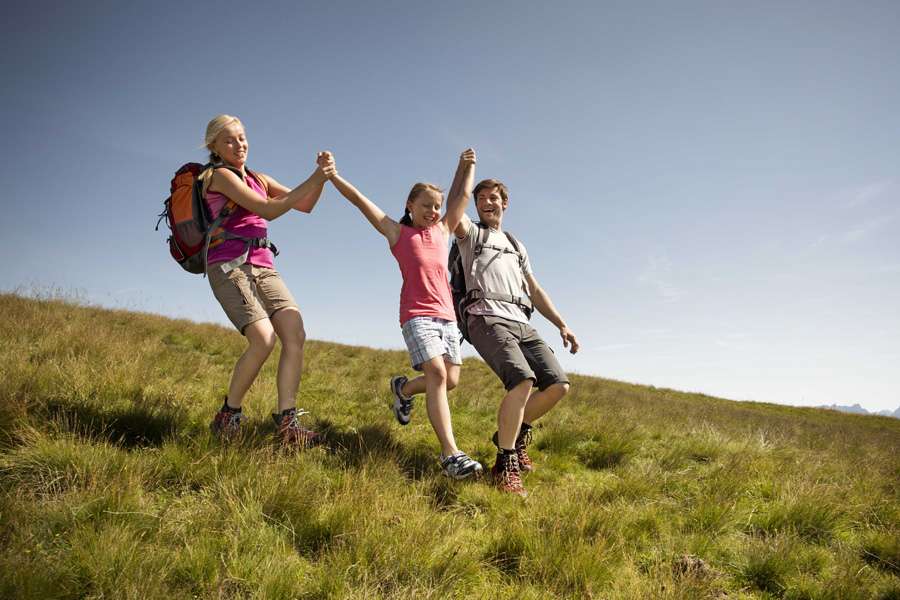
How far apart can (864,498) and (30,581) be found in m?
5.73

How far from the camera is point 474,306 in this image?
173 inches

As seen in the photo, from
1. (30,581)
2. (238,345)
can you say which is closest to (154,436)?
(30,581)

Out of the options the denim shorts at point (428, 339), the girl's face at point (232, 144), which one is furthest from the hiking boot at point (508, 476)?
the girl's face at point (232, 144)

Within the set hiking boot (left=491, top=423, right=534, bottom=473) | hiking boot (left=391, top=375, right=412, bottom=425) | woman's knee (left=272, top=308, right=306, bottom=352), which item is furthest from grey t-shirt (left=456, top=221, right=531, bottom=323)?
woman's knee (left=272, top=308, right=306, bottom=352)

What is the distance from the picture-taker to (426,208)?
4.11 metres

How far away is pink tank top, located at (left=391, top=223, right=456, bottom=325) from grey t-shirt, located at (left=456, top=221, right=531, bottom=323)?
1.28 feet

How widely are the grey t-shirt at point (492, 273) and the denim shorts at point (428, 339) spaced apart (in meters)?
0.50

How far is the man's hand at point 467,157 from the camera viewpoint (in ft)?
13.5

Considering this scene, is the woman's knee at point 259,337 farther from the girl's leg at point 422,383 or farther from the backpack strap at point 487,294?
the backpack strap at point 487,294

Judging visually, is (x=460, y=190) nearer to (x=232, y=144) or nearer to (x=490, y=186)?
(x=490, y=186)

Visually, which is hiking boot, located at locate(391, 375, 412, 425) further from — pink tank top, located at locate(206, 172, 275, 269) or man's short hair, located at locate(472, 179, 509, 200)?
man's short hair, located at locate(472, 179, 509, 200)

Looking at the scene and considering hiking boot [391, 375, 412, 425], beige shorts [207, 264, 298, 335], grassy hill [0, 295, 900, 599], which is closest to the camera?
grassy hill [0, 295, 900, 599]

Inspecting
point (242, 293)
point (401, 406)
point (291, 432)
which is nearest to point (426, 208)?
point (242, 293)

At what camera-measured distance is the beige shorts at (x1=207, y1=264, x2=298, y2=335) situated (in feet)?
11.9
